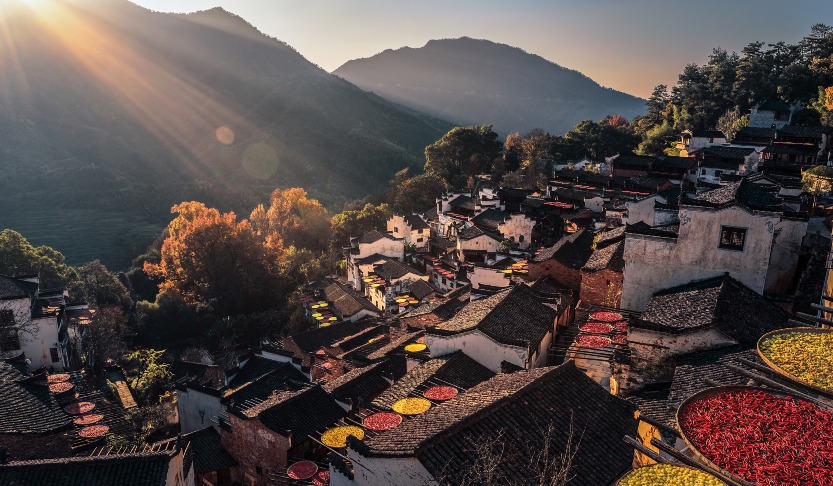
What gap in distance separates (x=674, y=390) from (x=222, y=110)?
121 meters

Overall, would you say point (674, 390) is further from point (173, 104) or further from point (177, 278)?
point (173, 104)

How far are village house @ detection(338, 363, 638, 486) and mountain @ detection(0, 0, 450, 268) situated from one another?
64.4m

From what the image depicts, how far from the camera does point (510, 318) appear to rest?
64.6ft

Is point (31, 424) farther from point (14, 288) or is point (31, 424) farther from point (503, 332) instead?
point (503, 332)

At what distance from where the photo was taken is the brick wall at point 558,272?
26852 millimetres

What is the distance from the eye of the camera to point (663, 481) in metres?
6.03

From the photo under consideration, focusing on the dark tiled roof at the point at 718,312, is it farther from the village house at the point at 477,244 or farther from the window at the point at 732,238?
the village house at the point at 477,244

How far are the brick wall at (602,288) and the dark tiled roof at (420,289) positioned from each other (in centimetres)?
1631

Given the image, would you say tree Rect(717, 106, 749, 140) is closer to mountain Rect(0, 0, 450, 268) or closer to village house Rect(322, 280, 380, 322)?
village house Rect(322, 280, 380, 322)

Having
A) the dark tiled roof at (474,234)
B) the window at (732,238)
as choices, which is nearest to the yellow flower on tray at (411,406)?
the window at (732,238)

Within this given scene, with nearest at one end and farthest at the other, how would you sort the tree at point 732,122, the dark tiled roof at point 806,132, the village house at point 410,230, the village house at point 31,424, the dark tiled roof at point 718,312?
the dark tiled roof at point 718,312
the village house at point 31,424
the dark tiled roof at point 806,132
the village house at point 410,230
the tree at point 732,122

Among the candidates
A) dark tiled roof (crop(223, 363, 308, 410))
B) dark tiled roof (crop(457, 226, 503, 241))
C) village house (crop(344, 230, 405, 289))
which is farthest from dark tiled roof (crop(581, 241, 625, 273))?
village house (crop(344, 230, 405, 289))

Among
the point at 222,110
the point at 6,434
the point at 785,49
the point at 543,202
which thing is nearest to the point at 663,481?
the point at 6,434

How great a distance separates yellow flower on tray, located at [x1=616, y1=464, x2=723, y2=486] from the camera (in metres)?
5.97
